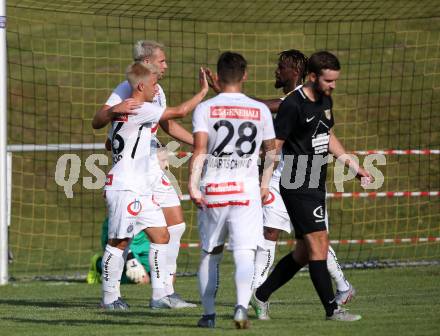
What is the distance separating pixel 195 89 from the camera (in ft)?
81.3

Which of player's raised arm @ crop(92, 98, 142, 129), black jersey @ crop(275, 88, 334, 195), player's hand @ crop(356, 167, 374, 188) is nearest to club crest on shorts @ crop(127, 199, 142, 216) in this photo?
player's raised arm @ crop(92, 98, 142, 129)

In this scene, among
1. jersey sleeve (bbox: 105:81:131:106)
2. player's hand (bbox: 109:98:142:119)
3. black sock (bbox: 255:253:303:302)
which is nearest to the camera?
black sock (bbox: 255:253:303:302)

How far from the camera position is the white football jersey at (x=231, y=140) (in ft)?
25.8

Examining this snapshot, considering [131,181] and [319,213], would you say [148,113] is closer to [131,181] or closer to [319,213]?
[131,181]

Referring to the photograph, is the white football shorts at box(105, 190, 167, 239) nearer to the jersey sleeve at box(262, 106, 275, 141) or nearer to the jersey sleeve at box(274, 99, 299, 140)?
the jersey sleeve at box(274, 99, 299, 140)

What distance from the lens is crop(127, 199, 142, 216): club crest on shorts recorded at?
9625mm

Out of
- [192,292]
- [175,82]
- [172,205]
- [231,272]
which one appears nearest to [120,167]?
[172,205]

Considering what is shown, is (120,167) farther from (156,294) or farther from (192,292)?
(192,292)

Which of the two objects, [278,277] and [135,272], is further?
[135,272]

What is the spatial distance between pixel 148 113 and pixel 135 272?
4210mm

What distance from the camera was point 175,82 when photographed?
25.0 m

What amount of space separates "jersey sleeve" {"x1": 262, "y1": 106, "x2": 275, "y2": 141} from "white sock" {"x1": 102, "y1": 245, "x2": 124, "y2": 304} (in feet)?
7.75

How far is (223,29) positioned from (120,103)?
2042cm

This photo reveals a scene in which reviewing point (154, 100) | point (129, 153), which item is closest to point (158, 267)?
point (129, 153)
